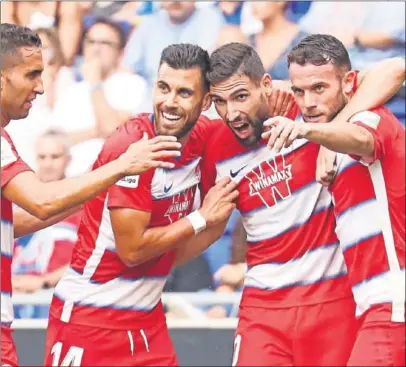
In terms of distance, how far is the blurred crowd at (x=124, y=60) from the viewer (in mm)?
Result: 8312

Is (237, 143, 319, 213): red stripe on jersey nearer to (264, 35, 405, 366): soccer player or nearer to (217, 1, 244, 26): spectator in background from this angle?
(264, 35, 405, 366): soccer player

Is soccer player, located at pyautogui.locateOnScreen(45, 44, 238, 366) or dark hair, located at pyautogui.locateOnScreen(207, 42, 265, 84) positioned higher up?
dark hair, located at pyautogui.locateOnScreen(207, 42, 265, 84)

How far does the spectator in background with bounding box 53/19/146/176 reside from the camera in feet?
28.0

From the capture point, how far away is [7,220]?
17.4 feet

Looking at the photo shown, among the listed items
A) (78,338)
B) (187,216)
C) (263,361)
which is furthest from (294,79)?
(78,338)

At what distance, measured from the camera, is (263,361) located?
5.57 metres

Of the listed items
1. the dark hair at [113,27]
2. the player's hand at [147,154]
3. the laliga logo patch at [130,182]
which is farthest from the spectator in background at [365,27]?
the player's hand at [147,154]

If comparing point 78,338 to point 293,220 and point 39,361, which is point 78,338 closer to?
point 293,220

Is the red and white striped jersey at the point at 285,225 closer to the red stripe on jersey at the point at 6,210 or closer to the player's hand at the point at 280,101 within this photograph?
the player's hand at the point at 280,101

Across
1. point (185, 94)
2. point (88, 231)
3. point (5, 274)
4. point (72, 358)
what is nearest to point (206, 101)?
point (185, 94)

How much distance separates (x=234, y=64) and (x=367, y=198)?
0.97 metres

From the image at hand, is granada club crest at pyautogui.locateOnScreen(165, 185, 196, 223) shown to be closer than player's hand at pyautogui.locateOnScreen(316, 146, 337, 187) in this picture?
No

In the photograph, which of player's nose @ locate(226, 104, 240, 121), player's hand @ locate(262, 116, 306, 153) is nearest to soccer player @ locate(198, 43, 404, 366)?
player's nose @ locate(226, 104, 240, 121)

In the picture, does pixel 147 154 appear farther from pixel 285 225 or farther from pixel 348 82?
pixel 348 82
